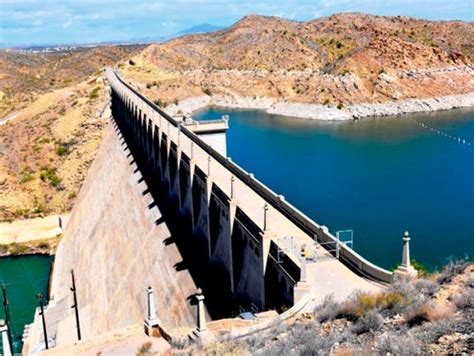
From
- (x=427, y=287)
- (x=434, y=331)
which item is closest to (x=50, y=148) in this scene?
(x=427, y=287)

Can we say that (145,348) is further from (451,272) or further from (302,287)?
Answer: (451,272)

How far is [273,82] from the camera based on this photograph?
105 metres

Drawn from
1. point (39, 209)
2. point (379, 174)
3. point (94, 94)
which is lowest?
point (39, 209)

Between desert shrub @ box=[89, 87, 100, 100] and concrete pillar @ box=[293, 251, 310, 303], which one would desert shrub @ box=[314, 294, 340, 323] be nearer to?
concrete pillar @ box=[293, 251, 310, 303]

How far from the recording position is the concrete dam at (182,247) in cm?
1772

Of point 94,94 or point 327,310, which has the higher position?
point 94,94

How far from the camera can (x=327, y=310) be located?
13133mm

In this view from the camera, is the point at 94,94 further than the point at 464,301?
Yes

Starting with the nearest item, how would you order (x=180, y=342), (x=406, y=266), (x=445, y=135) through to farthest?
(x=180, y=342) < (x=406, y=266) < (x=445, y=135)

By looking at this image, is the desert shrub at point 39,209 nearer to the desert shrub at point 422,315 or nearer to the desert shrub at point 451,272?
the desert shrub at point 451,272

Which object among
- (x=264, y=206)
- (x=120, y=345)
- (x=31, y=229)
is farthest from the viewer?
(x=31, y=229)

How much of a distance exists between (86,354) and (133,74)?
96663mm

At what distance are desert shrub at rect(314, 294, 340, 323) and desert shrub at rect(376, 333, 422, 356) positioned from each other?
2593 mm

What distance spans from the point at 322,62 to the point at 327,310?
106 meters
